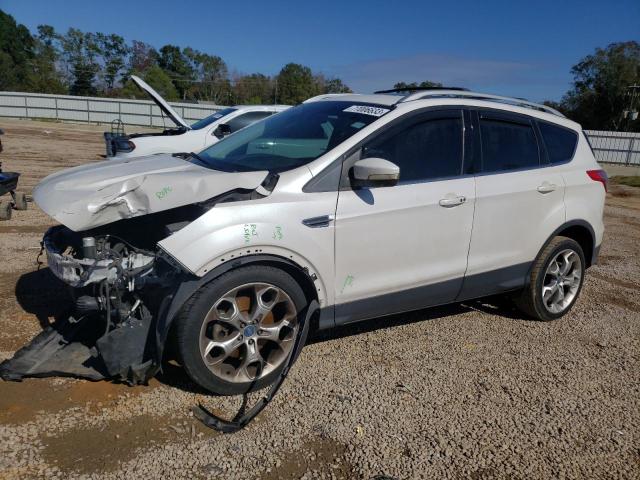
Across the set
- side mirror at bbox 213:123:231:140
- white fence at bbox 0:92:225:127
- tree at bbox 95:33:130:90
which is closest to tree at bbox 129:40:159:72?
tree at bbox 95:33:130:90

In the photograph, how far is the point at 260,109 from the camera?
32.4ft

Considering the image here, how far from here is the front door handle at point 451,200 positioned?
390 cm

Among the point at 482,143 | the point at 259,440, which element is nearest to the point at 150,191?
the point at 259,440

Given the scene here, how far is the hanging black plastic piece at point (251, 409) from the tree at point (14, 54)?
3026 inches

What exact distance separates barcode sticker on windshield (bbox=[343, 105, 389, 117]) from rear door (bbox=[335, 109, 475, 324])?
0.54ft

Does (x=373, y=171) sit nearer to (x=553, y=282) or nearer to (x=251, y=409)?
(x=251, y=409)

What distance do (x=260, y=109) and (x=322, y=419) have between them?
7.65 meters

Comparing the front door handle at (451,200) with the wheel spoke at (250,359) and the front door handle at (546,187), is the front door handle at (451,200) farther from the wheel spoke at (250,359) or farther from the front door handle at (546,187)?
the wheel spoke at (250,359)

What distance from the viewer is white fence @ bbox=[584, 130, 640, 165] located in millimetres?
29214

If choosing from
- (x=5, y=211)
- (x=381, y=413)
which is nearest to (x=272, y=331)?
(x=381, y=413)

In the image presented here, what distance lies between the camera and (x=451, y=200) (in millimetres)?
3939

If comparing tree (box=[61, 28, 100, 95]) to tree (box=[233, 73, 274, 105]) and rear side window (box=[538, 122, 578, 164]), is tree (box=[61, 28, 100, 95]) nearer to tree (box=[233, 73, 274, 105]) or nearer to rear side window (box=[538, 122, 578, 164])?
tree (box=[233, 73, 274, 105])

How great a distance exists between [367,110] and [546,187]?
1.74 meters

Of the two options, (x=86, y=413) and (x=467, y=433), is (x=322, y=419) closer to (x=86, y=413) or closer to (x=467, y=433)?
(x=467, y=433)
